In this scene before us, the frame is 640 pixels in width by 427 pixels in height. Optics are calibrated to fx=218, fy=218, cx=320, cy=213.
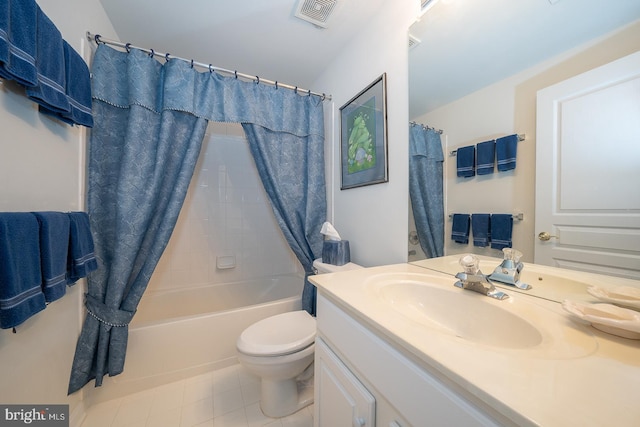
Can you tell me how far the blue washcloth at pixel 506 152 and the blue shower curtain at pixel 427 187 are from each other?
241 millimetres

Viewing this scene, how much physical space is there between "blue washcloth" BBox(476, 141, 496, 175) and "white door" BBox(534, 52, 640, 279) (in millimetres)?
130

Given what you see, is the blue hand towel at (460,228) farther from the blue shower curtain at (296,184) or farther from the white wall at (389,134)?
the blue shower curtain at (296,184)

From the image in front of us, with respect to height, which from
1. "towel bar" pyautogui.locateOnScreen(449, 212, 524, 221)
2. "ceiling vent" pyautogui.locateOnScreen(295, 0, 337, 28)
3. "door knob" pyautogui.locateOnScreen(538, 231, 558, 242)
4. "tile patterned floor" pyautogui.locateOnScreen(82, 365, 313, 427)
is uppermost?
"ceiling vent" pyautogui.locateOnScreen(295, 0, 337, 28)

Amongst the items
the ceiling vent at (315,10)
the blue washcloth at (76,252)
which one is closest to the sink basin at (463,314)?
the blue washcloth at (76,252)

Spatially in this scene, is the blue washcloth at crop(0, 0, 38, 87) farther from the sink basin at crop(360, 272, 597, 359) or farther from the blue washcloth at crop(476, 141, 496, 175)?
the blue washcloth at crop(476, 141, 496, 175)

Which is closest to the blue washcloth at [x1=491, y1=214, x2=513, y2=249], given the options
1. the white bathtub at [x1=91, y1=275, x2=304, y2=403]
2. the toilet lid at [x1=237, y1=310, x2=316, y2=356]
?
the toilet lid at [x1=237, y1=310, x2=316, y2=356]

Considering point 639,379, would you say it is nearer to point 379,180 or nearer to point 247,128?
point 379,180

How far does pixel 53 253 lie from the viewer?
32.0 inches

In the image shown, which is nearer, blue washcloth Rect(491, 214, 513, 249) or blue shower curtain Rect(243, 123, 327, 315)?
blue washcloth Rect(491, 214, 513, 249)

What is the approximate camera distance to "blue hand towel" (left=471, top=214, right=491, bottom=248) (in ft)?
2.82

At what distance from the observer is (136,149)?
49.1 inches

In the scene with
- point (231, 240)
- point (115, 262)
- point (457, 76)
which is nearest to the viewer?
point (457, 76)

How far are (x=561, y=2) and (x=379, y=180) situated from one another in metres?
0.87

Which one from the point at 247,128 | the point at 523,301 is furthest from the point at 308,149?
the point at 523,301
